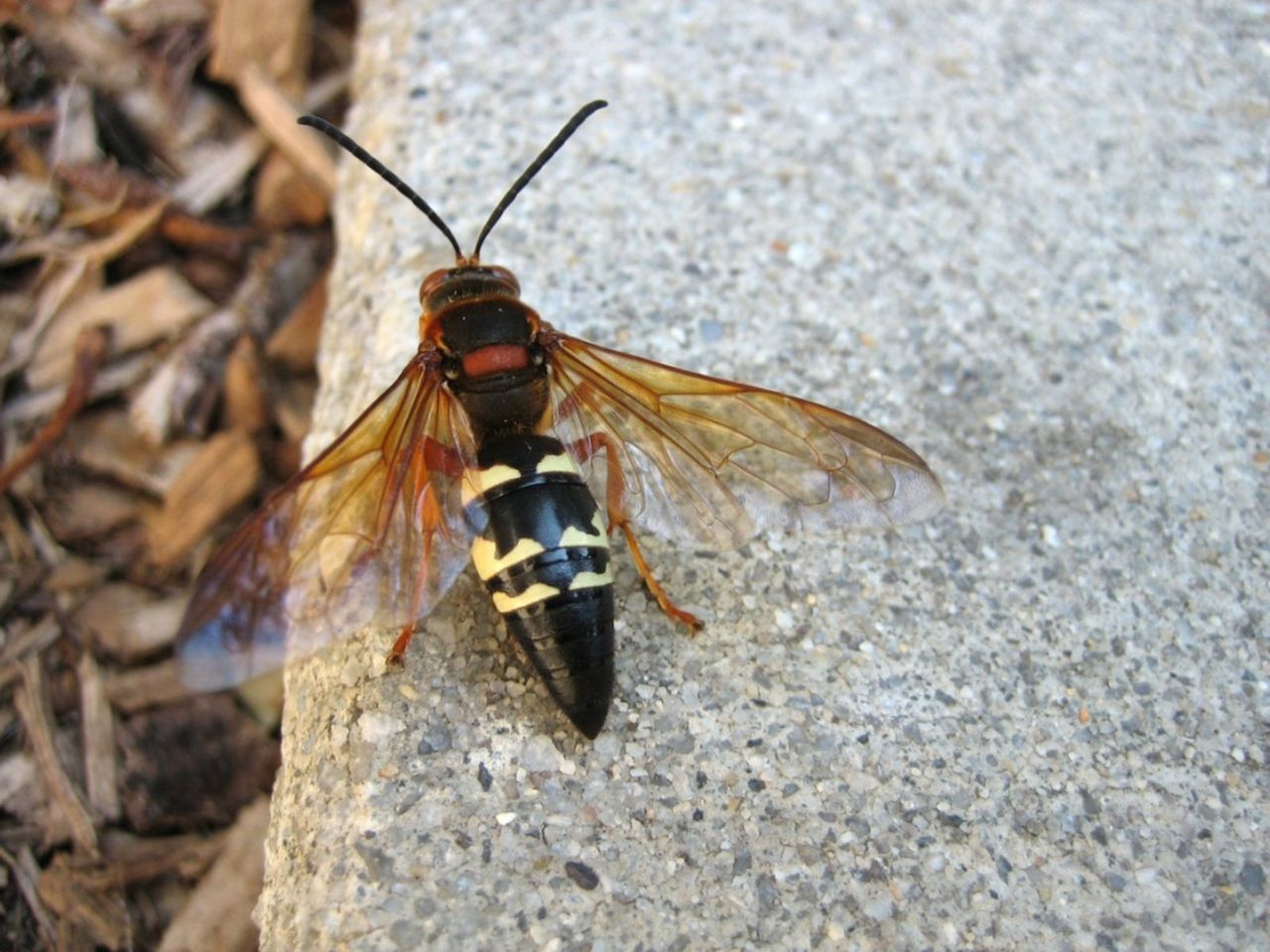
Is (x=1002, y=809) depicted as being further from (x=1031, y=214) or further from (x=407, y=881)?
(x=1031, y=214)

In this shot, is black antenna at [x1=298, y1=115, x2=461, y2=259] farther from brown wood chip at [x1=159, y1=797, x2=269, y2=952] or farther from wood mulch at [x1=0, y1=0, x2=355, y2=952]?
brown wood chip at [x1=159, y1=797, x2=269, y2=952]

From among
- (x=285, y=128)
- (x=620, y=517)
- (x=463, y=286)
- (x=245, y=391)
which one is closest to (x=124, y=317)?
(x=245, y=391)

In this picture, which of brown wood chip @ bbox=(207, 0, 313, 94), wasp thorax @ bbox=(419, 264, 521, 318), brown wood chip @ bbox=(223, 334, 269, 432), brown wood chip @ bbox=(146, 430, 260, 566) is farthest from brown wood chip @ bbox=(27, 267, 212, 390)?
wasp thorax @ bbox=(419, 264, 521, 318)

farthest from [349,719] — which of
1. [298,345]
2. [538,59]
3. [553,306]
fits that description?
[538,59]

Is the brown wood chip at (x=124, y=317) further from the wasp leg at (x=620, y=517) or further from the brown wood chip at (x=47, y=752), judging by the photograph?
the wasp leg at (x=620, y=517)

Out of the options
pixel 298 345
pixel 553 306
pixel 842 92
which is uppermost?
pixel 842 92

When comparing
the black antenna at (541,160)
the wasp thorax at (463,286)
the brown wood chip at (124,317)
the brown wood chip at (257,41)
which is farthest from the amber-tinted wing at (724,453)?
the brown wood chip at (257,41)
